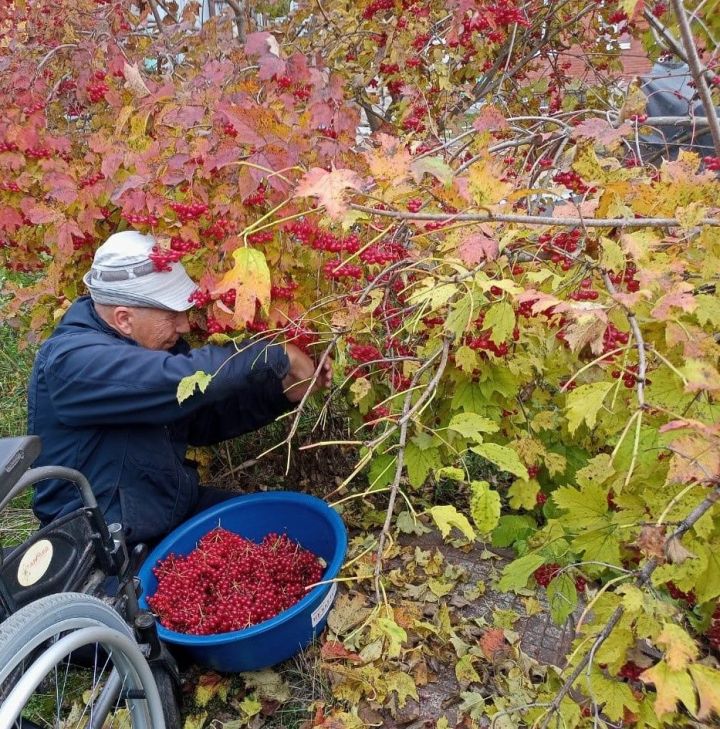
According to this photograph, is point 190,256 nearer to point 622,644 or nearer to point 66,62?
point 66,62

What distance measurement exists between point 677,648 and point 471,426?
1.97 ft

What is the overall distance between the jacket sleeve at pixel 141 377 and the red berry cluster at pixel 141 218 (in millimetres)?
450

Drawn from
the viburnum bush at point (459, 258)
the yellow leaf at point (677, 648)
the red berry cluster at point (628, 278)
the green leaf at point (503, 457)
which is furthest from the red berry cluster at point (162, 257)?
the yellow leaf at point (677, 648)

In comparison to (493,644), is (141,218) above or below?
above

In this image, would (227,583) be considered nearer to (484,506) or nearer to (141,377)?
(141,377)

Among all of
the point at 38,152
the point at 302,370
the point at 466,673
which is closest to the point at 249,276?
the point at 302,370

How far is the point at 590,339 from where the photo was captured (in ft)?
4.40

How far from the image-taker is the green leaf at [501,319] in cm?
160

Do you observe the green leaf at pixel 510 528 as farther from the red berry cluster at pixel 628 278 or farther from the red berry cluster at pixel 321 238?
the red berry cluster at pixel 321 238

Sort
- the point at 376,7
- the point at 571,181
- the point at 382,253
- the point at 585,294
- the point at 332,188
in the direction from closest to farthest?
1. the point at 332,188
2. the point at 585,294
3. the point at 382,253
4. the point at 571,181
5. the point at 376,7

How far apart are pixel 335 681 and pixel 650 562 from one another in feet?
5.16

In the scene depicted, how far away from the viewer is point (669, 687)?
1019mm

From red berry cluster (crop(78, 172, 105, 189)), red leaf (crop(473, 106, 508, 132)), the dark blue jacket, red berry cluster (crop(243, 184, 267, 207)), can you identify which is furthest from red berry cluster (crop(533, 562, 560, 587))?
red berry cluster (crop(78, 172, 105, 189))

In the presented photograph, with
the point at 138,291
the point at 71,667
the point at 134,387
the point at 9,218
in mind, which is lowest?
the point at 71,667
